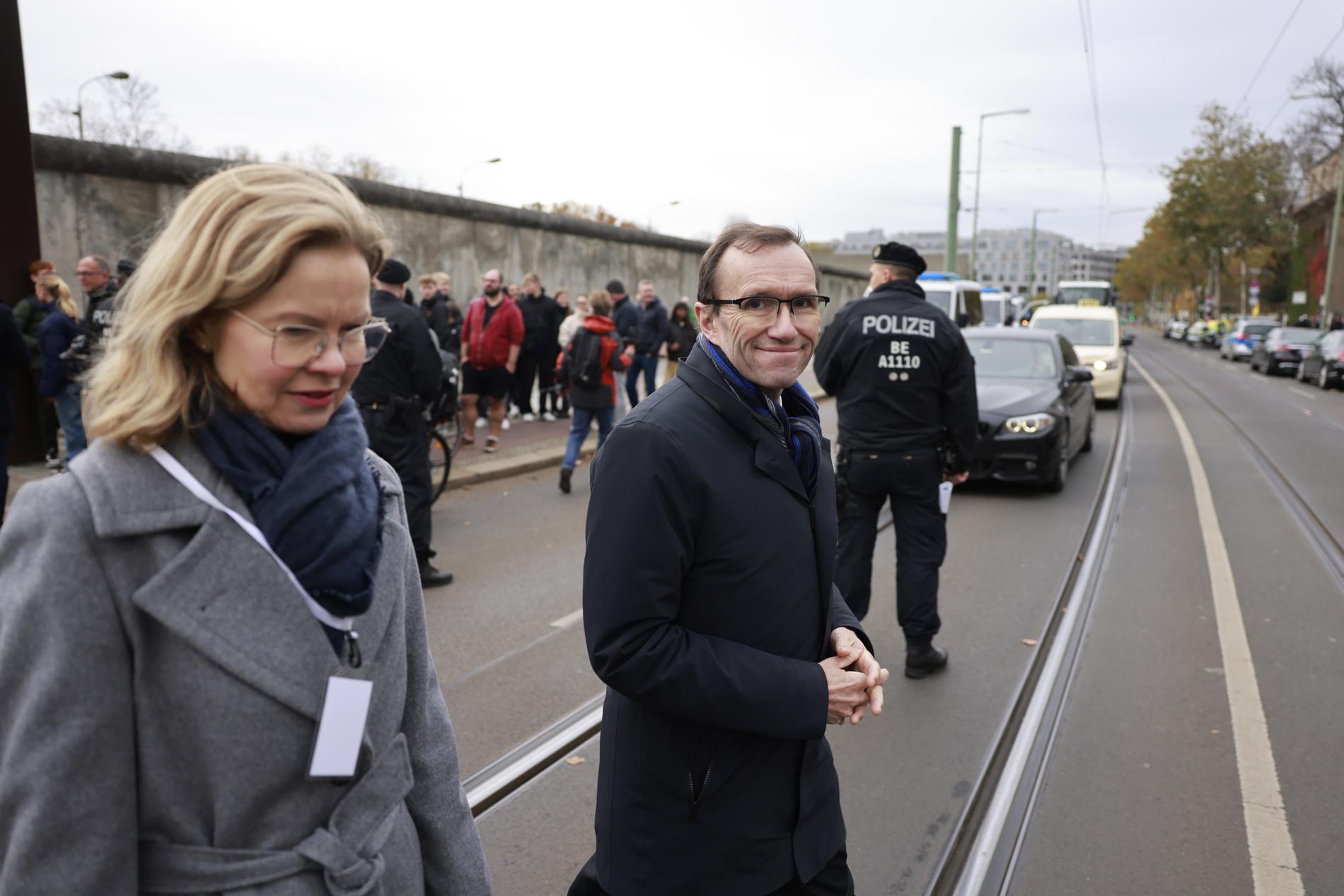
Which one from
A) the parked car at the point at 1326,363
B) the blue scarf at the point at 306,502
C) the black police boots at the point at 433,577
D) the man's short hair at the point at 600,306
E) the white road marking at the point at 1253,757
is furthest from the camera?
the parked car at the point at 1326,363

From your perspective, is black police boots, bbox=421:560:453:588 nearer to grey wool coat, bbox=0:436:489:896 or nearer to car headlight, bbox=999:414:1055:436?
grey wool coat, bbox=0:436:489:896

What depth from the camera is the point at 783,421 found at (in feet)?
7.19

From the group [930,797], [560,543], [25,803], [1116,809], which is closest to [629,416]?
[25,803]

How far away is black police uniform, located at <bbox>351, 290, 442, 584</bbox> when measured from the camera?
596 centimetres

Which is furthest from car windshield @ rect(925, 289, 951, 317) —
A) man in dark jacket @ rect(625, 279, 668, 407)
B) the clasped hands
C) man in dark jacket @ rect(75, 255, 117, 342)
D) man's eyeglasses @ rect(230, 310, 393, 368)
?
man's eyeglasses @ rect(230, 310, 393, 368)

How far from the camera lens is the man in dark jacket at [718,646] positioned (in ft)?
6.10

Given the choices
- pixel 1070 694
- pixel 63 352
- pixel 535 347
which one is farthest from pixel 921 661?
pixel 535 347

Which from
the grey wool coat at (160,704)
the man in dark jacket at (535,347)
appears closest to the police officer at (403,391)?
the grey wool coat at (160,704)

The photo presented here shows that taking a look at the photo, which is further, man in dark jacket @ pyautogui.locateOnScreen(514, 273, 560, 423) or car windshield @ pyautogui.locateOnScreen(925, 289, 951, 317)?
car windshield @ pyautogui.locateOnScreen(925, 289, 951, 317)

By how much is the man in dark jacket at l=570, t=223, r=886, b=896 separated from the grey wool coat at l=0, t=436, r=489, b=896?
0.60 metres

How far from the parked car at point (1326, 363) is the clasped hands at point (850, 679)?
2674 cm

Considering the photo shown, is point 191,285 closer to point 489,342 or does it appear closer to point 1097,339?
point 489,342

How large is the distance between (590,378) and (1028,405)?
4274 millimetres

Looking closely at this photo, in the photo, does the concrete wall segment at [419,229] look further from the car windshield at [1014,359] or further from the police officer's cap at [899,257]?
the car windshield at [1014,359]
